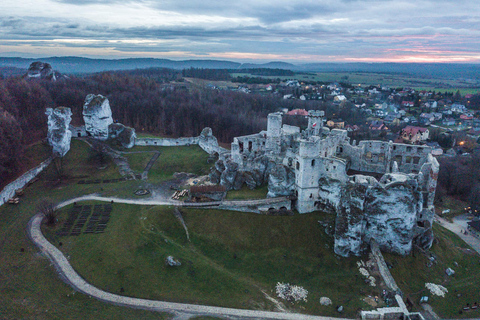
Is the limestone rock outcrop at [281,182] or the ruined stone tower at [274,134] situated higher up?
the ruined stone tower at [274,134]

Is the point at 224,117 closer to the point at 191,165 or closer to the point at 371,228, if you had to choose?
the point at 191,165

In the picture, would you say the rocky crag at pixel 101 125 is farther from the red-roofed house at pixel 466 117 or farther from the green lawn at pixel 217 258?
the red-roofed house at pixel 466 117

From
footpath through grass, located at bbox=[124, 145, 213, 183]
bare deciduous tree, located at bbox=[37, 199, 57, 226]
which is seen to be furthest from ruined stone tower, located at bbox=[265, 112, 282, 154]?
bare deciduous tree, located at bbox=[37, 199, 57, 226]

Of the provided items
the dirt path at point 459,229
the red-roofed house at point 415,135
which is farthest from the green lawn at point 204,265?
the red-roofed house at point 415,135

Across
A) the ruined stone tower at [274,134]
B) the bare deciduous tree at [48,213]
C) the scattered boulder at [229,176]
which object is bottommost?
the bare deciduous tree at [48,213]

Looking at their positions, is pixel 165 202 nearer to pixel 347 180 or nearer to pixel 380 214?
pixel 347 180

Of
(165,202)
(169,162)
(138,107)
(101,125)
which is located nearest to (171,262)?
(165,202)
